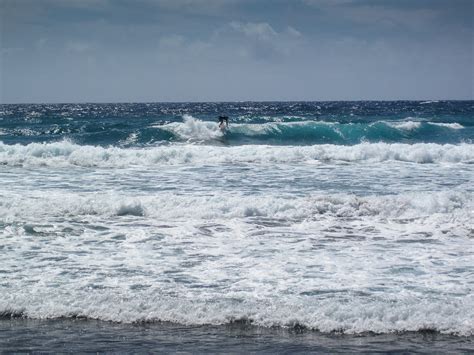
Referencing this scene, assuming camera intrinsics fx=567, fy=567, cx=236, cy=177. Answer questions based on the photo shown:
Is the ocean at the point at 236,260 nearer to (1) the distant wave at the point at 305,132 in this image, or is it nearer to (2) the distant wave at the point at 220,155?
(2) the distant wave at the point at 220,155

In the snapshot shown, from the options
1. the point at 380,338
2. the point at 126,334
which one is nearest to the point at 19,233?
the point at 126,334

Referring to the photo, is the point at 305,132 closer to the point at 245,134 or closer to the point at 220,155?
the point at 245,134

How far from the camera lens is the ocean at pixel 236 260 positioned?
625 centimetres

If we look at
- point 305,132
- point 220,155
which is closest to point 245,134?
point 305,132

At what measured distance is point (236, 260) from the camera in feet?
A: 29.5

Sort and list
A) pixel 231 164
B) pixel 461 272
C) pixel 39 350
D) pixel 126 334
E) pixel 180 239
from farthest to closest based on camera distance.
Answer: pixel 231 164 → pixel 180 239 → pixel 461 272 → pixel 126 334 → pixel 39 350

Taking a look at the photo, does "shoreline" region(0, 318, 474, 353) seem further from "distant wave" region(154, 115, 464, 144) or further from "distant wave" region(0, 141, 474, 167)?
"distant wave" region(154, 115, 464, 144)

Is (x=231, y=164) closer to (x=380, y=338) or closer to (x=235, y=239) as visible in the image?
(x=235, y=239)

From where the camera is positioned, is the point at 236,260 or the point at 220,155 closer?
the point at 236,260

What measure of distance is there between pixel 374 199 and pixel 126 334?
329 inches

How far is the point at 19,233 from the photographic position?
10641 millimetres

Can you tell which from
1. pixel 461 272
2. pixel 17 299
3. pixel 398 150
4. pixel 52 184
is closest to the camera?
pixel 17 299

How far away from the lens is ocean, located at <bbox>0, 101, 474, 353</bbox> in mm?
6250

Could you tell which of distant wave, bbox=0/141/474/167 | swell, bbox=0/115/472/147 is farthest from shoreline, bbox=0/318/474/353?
swell, bbox=0/115/472/147
